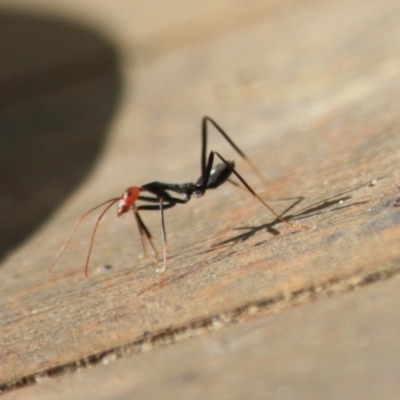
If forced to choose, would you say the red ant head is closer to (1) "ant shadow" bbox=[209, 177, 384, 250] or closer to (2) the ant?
(2) the ant

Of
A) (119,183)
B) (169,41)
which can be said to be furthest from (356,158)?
(169,41)

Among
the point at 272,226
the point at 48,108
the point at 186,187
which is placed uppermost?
the point at 48,108

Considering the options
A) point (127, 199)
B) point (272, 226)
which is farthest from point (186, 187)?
point (272, 226)

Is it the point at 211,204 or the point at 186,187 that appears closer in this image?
the point at 211,204

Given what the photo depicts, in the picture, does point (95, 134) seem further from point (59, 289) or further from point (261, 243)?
point (261, 243)

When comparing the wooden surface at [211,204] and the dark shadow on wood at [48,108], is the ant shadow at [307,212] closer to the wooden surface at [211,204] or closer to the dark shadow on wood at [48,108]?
the wooden surface at [211,204]

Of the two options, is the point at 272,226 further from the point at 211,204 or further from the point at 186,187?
the point at 186,187

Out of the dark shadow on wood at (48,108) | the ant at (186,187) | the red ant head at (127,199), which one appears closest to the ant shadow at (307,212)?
the ant at (186,187)
